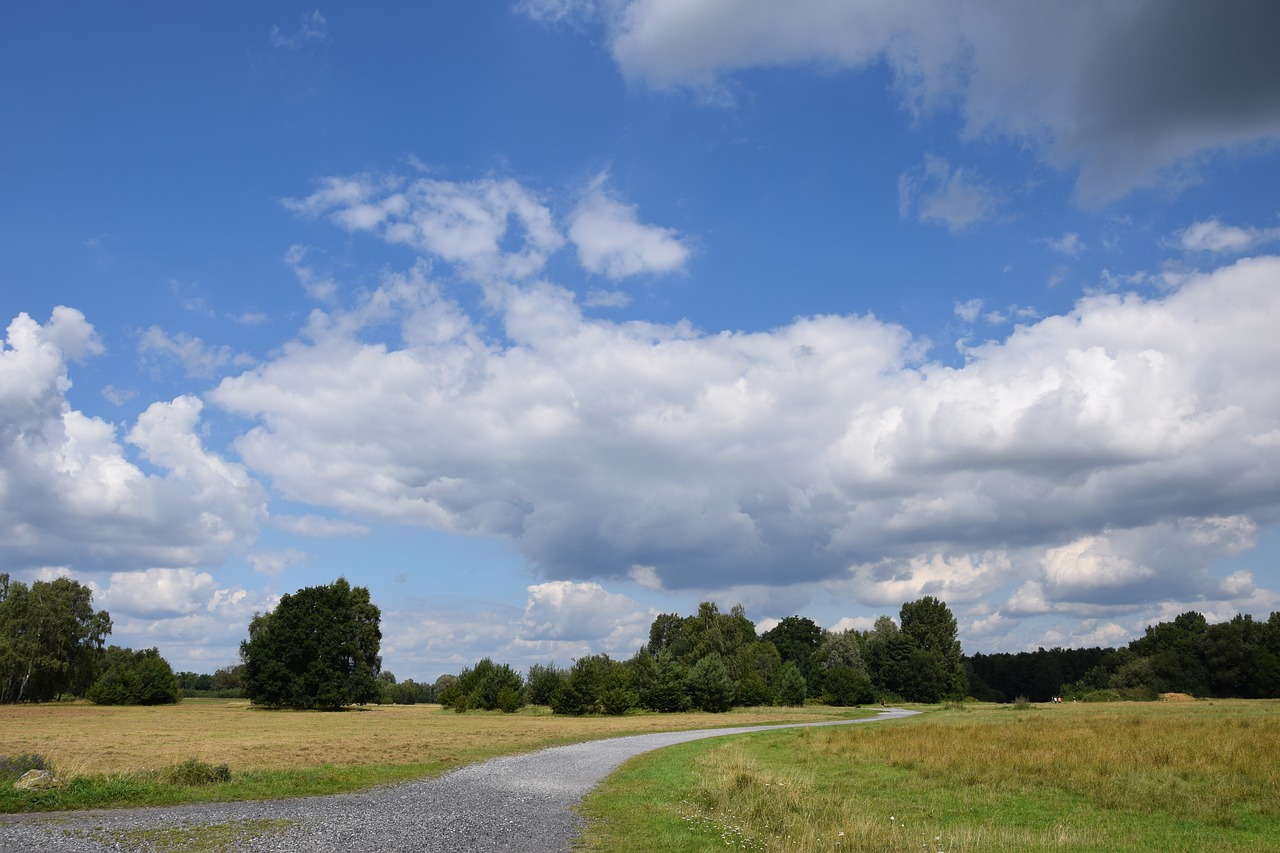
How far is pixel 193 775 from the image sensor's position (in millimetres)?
19250

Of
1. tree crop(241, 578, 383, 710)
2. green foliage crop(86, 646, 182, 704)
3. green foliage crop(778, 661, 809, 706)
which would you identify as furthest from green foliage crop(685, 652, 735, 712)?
green foliage crop(86, 646, 182, 704)

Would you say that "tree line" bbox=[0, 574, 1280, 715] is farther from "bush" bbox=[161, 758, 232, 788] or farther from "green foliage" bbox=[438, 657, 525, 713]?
"bush" bbox=[161, 758, 232, 788]

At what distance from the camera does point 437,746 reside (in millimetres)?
32906

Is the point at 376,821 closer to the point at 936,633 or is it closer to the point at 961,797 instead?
the point at 961,797

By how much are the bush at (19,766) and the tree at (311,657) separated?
63.8 metres

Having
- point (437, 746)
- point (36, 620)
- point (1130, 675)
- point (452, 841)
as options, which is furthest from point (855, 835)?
point (1130, 675)

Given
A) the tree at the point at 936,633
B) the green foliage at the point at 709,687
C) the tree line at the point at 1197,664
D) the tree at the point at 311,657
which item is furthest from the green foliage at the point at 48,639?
the tree line at the point at 1197,664

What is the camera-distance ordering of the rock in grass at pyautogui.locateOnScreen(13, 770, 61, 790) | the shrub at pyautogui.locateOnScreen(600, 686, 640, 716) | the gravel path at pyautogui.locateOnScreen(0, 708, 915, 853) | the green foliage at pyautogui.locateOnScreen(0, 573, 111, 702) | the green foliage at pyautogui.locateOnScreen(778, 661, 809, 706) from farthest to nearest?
the green foliage at pyautogui.locateOnScreen(778, 661, 809, 706)
the green foliage at pyautogui.locateOnScreen(0, 573, 111, 702)
the shrub at pyautogui.locateOnScreen(600, 686, 640, 716)
the rock in grass at pyautogui.locateOnScreen(13, 770, 61, 790)
the gravel path at pyautogui.locateOnScreen(0, 708, 915, 853)

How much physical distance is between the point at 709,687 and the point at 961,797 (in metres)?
64.6

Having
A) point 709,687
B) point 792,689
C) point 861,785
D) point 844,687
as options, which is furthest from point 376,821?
point 844,687

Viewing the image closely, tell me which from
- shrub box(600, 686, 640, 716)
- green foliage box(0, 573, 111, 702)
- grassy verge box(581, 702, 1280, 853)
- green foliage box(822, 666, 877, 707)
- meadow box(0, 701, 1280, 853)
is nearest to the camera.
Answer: grassy verge box(581, 702, 1280, 853)

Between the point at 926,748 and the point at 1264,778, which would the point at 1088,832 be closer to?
the point at 1264,778

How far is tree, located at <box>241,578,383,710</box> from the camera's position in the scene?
79.1m

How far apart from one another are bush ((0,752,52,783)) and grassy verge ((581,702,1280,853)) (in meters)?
13.7
